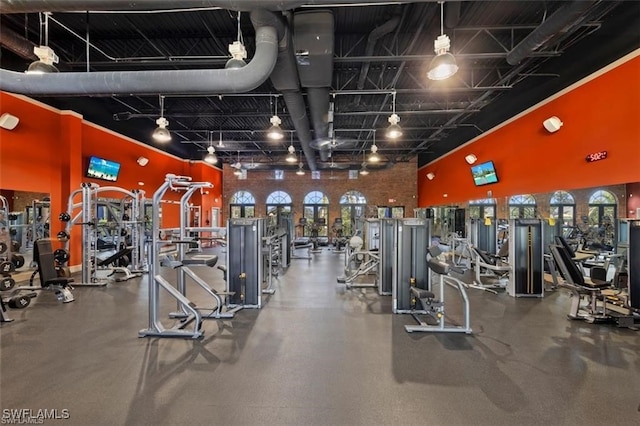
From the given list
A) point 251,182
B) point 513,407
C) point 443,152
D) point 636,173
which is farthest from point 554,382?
point 251,182

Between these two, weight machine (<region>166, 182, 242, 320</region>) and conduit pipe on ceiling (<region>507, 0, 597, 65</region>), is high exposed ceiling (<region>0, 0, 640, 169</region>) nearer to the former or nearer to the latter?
conduit pipe on ceiling (<region>507, 0, 597, 65</region>)

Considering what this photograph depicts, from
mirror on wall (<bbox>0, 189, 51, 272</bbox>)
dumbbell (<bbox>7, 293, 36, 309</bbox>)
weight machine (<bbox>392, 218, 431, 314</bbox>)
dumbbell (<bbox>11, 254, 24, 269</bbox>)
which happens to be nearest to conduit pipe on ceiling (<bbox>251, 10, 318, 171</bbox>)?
weight machine (<bbox>392, 218, 431, 314</bbox>)

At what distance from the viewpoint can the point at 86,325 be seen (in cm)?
390

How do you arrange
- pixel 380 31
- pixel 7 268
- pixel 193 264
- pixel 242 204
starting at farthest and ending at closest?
pixel 242 204 → pixel 7 268 → pixel 380 31 → pixel 193 264

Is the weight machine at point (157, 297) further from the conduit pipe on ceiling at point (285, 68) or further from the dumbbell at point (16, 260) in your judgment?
the dumbbell at point (16, 260)

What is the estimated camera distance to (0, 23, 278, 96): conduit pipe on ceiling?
378 cm

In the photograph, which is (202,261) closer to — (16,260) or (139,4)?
(139,4)

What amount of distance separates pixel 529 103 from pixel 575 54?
56.9 inches

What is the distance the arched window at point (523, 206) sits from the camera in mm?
6713

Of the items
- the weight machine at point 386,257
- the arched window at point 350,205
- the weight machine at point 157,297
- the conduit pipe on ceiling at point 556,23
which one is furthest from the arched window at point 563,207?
the arched window at point 350,205

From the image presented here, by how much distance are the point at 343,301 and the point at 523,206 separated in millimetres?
4889

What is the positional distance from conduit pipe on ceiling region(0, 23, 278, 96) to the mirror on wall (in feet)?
11.5

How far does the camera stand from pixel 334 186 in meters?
16.3

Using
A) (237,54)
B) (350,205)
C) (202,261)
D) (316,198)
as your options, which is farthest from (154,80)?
(350,205)
